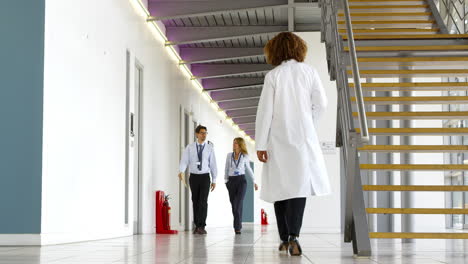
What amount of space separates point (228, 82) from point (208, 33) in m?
4.86

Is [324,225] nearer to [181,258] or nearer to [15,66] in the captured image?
[15,66]

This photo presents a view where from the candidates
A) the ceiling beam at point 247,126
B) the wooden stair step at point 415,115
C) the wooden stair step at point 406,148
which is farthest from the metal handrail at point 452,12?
the ceiling beam at point 247,126

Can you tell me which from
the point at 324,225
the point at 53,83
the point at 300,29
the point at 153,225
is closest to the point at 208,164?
the point at 153,225

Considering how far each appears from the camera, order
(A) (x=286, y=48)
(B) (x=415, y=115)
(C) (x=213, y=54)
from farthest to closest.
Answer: (C) (x=213, y=54), (B) (x=415, y=115), (A) (x=286, y=48)

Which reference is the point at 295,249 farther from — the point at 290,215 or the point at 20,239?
the point at 20,239

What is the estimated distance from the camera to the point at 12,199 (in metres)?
6.89

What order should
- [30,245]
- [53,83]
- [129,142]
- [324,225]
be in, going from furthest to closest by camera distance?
[324,225] < [129,142] < [53,83] < [30,245]

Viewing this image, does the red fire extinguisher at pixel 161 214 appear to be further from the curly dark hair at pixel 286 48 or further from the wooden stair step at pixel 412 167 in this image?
the curly dark hair at pixel 286 48

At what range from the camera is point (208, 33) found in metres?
14.0

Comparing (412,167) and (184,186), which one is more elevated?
(412,167)

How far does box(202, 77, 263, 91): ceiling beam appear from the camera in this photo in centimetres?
1856

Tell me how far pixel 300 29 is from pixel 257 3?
2700mm

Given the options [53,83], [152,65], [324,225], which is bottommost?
[324,225]

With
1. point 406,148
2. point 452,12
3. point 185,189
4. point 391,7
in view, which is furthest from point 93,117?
point 185,189
